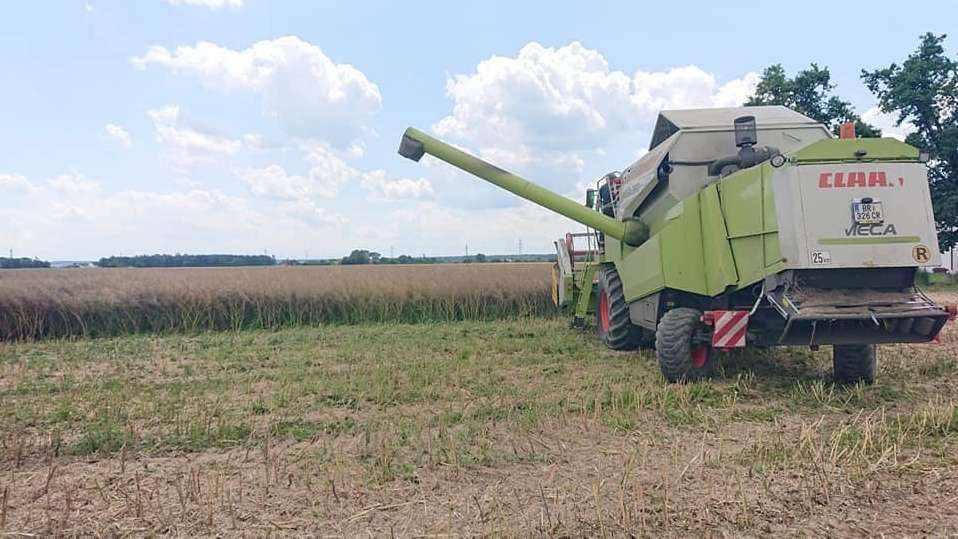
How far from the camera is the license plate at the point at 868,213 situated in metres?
5.17

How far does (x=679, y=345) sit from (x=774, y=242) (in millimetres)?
1311

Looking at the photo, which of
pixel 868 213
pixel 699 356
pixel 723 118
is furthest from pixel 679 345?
pixel 723 118

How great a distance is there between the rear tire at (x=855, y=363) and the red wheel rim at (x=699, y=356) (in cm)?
117

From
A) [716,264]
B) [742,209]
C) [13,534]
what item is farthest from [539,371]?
A: [13,534]

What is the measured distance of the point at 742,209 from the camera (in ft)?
18.9

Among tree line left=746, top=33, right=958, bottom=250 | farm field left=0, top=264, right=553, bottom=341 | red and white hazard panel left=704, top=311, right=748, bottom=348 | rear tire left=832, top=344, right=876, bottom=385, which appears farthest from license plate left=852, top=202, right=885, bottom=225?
tree line left=746, top=33, right=958, bottom=250

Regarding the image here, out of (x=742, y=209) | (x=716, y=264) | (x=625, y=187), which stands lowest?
(x=716, y=264)

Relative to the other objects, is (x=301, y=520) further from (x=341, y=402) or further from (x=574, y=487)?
(x=341, y=402)

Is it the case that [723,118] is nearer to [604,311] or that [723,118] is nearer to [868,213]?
[868,213]

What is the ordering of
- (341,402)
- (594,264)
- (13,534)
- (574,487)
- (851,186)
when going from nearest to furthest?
(13,534), (574,487), (851,186), (341,402), (594,264)

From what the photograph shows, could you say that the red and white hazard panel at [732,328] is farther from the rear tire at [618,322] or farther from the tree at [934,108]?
the tree at [934,108]

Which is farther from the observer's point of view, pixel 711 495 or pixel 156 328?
pixel 156 328

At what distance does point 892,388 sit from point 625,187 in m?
3.93

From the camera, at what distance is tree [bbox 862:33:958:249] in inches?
909
